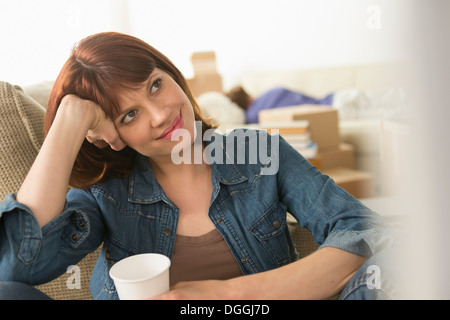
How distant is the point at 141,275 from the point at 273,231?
1.11ft

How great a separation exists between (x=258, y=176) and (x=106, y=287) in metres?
0.37

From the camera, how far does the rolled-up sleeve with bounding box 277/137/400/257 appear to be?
2.42 ft

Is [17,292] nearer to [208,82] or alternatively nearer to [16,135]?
[16,135]

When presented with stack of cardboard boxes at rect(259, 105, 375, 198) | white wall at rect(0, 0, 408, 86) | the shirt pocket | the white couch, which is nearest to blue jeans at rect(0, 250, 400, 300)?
the shirt pocket

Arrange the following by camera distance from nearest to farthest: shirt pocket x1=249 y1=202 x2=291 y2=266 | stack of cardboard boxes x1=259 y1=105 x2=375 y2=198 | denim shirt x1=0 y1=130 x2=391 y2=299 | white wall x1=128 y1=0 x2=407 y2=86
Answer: denim shirt x1=0 y1=130 x2=391 y2=299, shirt pocket x1=249 y1=202 x2=291 y2=266, stack of cardboard boxes x1=259 y1=105 x2=375 y2=198, white wall x1=128 y1=0 x2=407 y2=86

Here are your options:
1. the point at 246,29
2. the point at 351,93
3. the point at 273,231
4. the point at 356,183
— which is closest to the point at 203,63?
the point at 246,29

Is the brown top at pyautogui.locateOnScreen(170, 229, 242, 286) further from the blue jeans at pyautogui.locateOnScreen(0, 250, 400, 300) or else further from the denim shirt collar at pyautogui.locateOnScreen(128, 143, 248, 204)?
the blue jeans at pyautogui.locateOnScreen(0, 250, 400, 300)

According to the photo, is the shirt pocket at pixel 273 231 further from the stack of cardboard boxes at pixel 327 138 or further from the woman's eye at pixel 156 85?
the stack of cardboard boxes at pixel 327 138

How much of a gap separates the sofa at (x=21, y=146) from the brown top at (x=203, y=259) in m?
0.23

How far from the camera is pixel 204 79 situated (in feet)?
11.4

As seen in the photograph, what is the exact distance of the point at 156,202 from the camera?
3.01 ft

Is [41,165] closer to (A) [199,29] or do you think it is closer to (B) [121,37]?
(B) [121,37]

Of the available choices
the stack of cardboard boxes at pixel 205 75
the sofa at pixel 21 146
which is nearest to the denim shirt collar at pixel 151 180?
the sofa at pixel 21 146
